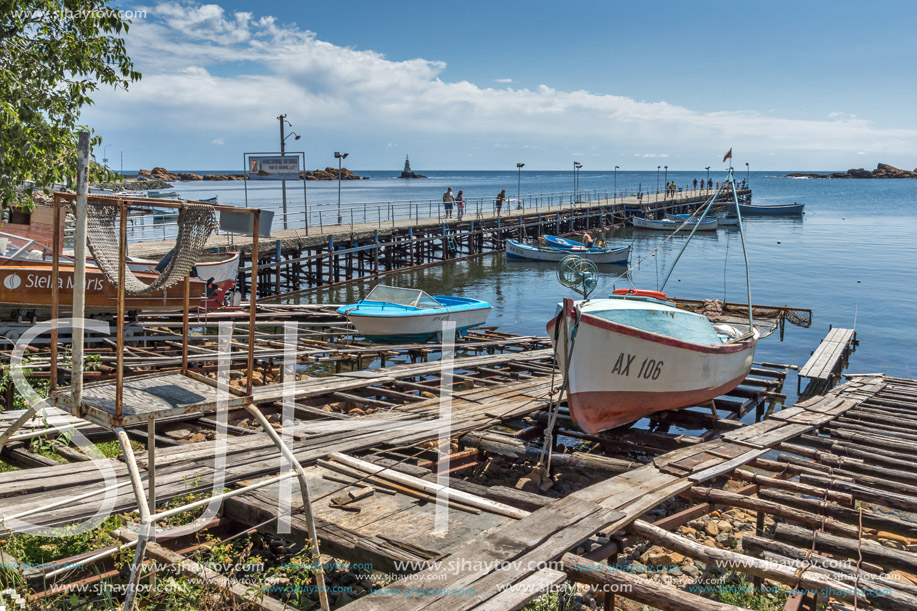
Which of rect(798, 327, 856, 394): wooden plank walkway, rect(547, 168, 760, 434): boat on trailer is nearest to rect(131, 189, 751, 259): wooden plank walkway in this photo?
rect(547, 168, 760, 434): boat on trailer

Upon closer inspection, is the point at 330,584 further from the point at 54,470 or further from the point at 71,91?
the point at 71,91

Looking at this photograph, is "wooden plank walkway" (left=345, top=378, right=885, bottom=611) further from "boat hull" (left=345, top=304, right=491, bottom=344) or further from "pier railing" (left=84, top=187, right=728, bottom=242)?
"boat hull" (left=345, top=304, right=491, bottom=344)

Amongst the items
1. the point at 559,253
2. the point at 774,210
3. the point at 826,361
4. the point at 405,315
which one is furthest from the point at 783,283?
the point at 774,210

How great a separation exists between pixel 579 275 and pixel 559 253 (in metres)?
30.6

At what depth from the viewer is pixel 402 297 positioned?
19094 mm

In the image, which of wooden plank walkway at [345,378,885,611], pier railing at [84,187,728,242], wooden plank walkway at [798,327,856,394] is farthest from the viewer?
pier railing at [84,187,728,242]

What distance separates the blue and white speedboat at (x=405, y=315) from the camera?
1764 centimetres

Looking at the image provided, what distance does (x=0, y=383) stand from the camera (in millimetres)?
7609

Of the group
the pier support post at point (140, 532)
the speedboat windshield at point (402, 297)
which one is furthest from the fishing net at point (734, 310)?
the pier support post at point (140, 532)

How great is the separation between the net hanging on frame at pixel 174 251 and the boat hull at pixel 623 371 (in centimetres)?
623

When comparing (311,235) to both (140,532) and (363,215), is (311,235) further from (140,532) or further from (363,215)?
(140,532)

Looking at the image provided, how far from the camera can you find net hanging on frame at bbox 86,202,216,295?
3.55 m

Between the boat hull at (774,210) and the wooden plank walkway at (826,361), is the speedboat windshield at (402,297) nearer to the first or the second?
the wooden plank walkway at (826,361)

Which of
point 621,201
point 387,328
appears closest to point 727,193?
point 621,201
